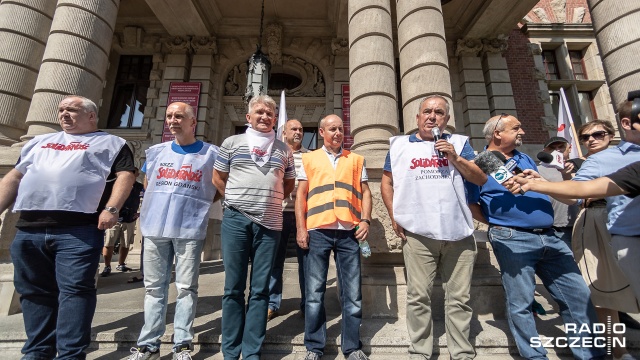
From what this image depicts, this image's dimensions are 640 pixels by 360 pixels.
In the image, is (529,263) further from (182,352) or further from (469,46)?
(469,46)

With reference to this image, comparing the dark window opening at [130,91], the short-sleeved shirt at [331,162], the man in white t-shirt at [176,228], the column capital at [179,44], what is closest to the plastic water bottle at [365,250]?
the short-sleeved shirt at [331,162]

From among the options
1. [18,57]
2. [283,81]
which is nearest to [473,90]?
[283,81]

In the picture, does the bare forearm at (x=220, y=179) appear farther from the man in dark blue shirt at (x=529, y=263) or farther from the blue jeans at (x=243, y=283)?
the man in dark blue shirt at (x=529, y=263)

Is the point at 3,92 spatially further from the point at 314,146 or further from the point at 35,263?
the point at 314,146

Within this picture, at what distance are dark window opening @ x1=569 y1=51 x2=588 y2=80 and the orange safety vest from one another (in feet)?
45.1

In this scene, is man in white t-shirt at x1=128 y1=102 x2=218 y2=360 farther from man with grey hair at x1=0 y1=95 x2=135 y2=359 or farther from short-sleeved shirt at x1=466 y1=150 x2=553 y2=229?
short-sleeved shirt at x1=466 y1=150 x2=553 y2=229

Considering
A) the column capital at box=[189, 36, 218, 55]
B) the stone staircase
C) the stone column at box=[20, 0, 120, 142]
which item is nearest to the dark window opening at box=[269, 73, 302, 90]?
the column capital at box=[189, 36, 218, 55]

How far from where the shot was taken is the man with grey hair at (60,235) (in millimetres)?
2320

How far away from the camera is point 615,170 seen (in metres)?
2.14

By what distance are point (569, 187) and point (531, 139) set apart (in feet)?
34.1

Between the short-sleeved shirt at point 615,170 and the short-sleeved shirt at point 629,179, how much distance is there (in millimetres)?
270

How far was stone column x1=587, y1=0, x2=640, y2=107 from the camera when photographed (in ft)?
16.2

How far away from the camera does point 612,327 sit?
2480mm

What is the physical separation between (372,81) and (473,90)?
7442 millimetres
